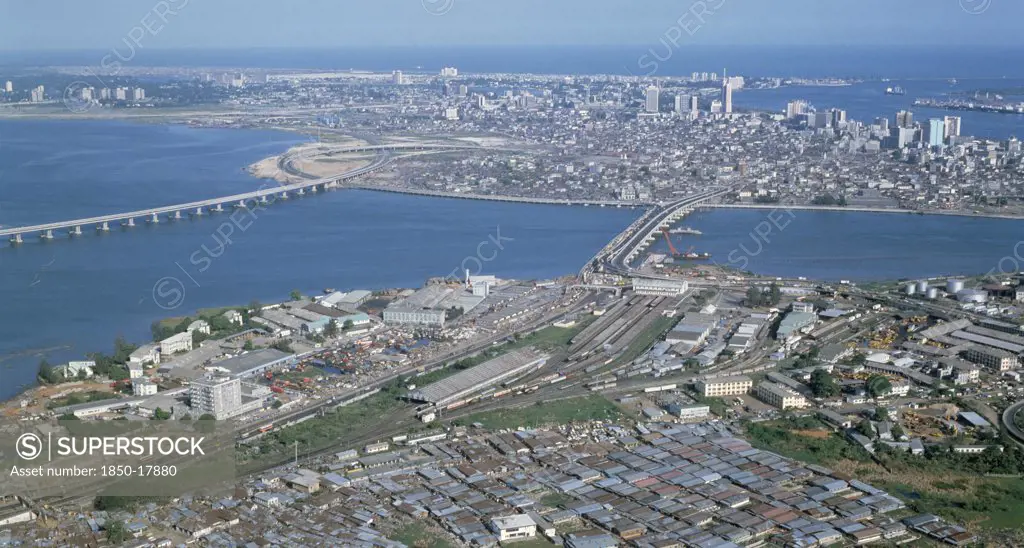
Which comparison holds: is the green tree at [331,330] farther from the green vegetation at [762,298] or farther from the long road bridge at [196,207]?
the long road bridge at [196,207]

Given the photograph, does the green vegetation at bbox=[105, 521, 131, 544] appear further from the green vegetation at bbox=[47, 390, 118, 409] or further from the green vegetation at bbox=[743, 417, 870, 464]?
the green vegetation at bbox=[743, 417, 870, 464]

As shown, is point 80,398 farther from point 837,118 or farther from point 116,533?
point 837,118

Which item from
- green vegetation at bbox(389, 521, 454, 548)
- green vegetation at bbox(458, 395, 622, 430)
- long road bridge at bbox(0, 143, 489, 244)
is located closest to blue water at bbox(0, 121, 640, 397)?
long road bridge at bbox(0, 143, 489, 244)

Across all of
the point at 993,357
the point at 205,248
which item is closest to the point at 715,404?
the point at 993,357

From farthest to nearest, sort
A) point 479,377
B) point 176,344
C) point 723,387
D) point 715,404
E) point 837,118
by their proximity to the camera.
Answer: point 837,118 < point 176,344 < point 479,377 < point 723,387 < point 715,404

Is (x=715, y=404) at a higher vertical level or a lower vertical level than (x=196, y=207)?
lower

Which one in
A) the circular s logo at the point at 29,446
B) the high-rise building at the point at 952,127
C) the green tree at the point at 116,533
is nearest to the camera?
the green tree at the point at 116,533

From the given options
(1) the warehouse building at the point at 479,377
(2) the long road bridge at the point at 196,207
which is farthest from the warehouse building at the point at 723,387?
(2) the long road bridge at the point at 196,207
